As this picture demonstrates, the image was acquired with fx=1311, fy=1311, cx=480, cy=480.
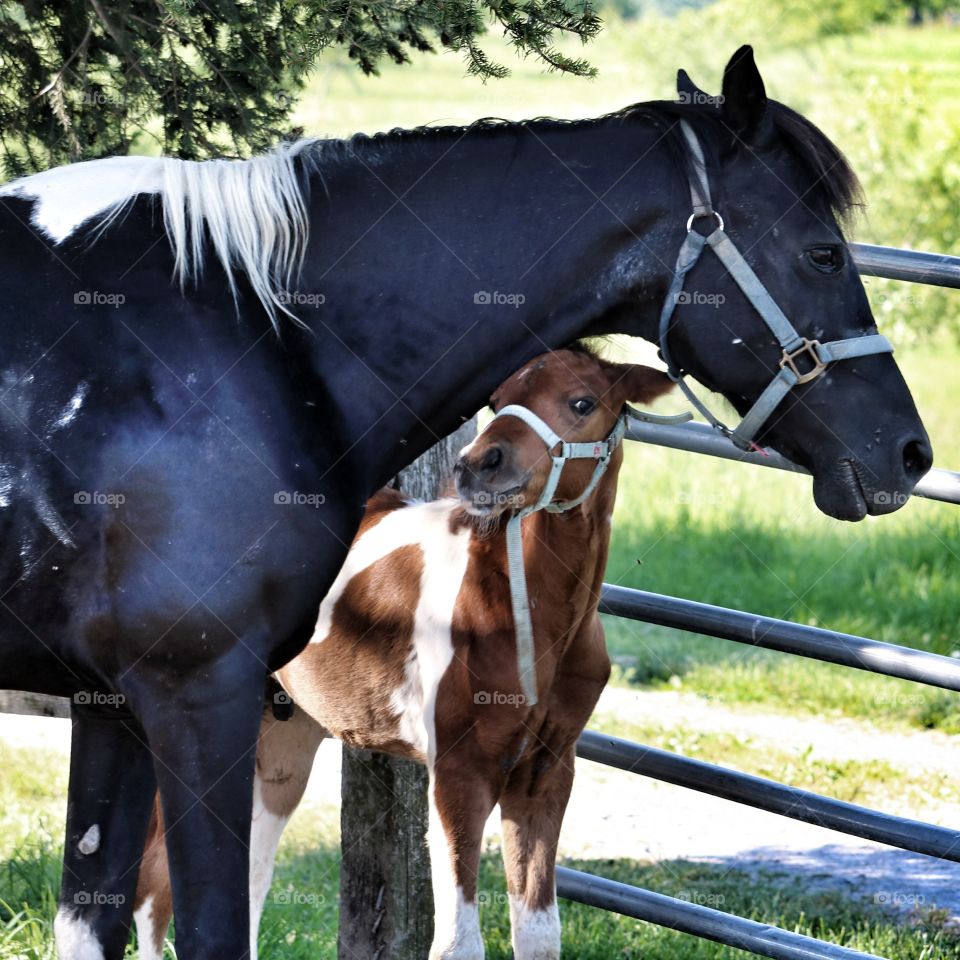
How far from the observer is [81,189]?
235 centimetres

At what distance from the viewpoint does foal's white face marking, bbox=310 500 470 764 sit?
3277mm

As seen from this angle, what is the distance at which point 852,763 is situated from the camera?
16.5 ft

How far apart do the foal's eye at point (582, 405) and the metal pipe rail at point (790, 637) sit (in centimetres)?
64

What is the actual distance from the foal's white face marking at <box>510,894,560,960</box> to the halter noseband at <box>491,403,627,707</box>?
51 cm

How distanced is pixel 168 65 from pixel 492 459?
1480mm

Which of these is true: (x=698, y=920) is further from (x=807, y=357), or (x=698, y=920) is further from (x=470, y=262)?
(x=470, y=262)

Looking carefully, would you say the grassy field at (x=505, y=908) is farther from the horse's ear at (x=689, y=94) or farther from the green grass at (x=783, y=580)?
the horse's ear at (x=689, y=94)

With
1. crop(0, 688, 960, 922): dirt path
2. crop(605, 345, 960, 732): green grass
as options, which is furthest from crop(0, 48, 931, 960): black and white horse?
crop(605, 345, 960, 732): green grass

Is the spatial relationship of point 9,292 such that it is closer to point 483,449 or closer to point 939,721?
point 483,449

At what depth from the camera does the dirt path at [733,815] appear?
4.43 m

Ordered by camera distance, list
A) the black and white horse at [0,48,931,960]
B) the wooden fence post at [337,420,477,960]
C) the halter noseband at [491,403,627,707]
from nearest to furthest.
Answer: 1. the black and white horse at [0,48,931,960]
2. the halter noseband at [491,403,627,707]
3. the wooden fence post at [337,420,477,960]

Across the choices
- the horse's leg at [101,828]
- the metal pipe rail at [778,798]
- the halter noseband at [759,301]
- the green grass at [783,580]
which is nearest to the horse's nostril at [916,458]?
the halter noseband at [759,301]

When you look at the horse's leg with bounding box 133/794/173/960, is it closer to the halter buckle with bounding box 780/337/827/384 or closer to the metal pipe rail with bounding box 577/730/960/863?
the metal pipe rail with bounding box 577/730/960/863

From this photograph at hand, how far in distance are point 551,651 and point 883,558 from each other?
4.37 meters
